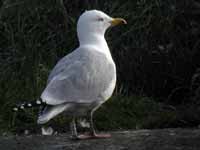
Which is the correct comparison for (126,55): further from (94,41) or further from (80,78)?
(80,78)

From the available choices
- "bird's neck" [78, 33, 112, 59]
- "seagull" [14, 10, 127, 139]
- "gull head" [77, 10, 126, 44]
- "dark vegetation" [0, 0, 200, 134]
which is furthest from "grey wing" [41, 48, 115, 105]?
"dark vegetation" [0, 0, 200, 134]

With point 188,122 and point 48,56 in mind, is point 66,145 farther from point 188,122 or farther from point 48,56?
point 48,56

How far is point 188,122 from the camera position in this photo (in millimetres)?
6055

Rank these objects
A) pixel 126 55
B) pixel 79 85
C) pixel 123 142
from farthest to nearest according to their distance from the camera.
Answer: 1. pixel 126 55
2. pixel 123 142
3. pixel 79 85

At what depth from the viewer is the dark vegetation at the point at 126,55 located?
6.31 meters

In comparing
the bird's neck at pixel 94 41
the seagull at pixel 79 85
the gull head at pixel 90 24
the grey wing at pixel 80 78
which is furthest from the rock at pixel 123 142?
the gull head at pixel 90 24

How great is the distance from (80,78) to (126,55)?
2.11 m

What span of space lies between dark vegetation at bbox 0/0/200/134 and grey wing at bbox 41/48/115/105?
4.21ft

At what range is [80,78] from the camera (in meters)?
4.82

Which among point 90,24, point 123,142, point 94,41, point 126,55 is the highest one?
point 90,24

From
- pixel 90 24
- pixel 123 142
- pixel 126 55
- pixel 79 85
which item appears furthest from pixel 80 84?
pixel 126 55

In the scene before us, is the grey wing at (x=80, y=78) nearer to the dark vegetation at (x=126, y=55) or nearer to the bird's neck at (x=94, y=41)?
the bird's neck at (x=94, y=41)

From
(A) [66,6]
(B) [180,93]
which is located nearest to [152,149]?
(B) [180,93]

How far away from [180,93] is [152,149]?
214 centimetres
